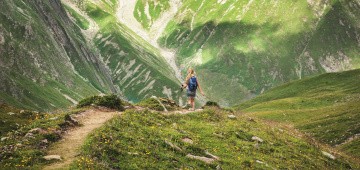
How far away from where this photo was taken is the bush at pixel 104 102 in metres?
39.3

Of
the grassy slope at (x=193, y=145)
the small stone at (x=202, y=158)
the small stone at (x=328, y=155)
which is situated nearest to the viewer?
the grassy slope at (x=193, y=145)

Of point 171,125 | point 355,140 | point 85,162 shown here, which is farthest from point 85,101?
point 355,140

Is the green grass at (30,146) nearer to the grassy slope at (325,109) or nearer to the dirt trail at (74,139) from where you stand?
the dirt trail at (74,139)

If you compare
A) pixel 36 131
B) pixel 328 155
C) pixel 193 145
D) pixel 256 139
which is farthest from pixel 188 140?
pixel 328 155

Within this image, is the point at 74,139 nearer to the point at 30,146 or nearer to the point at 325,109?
the point at 30,146


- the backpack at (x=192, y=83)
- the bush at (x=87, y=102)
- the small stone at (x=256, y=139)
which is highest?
the backpack at (x=192, y=83)

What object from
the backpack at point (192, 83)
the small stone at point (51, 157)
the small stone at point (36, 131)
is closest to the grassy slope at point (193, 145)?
the small stone at point (51, 157)

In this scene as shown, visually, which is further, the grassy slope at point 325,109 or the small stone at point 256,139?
the grassy slope at point 325,109

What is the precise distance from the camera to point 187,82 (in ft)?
147

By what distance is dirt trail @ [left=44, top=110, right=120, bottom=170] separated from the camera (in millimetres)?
21689

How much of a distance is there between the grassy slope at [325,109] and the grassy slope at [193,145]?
75.1ft

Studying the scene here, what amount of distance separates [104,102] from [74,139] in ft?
46.6

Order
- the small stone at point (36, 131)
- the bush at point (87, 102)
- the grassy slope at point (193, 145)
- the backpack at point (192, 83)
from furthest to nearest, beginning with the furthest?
the backpack at point (192, 83)
the bush at point (87, 102)
the small stone at point (36, 131)
the grassy slope at point (193, 145)

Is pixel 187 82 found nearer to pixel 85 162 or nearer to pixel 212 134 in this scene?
pixel 212 134
